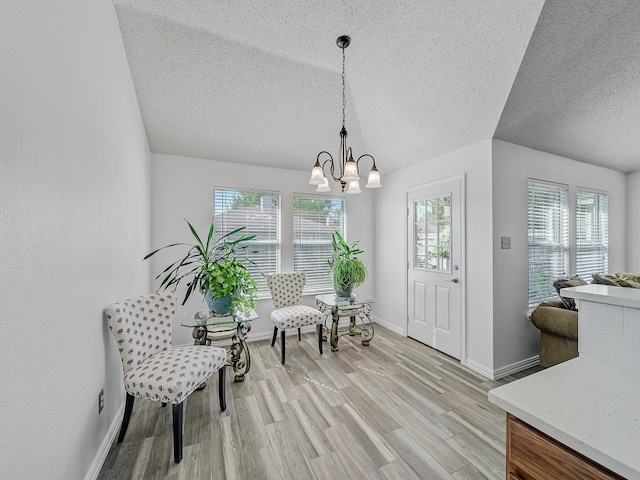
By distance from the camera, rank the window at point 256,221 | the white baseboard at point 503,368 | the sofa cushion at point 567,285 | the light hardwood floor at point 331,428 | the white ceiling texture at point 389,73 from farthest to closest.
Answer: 1. the window at point 256,221
2. the sofa cushion at point 567,285
3. the white baseboard at point 503,368
4. the white ceiling texture at point 389,73
5. the light hardwood floor at point 331,428

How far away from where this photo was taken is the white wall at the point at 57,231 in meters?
0.90

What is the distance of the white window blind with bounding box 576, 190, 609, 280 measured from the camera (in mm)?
3729

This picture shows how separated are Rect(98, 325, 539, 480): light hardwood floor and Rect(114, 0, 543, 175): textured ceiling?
8.31ft

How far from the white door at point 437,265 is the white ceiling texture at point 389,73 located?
1.96 feet

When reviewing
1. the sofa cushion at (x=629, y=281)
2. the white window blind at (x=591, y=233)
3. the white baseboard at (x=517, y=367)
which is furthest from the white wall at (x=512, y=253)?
the white window blind at (x=591, y=233)

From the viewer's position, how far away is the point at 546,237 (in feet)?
10.6

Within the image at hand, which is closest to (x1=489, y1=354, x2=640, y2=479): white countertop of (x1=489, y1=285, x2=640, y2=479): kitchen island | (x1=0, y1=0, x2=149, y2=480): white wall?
(x1=489, y1=285, x2=640, y2=479): kitchen island

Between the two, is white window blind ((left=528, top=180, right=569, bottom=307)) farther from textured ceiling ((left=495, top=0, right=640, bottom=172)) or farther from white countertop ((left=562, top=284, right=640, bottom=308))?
white countertop ((left=562, top=284, right=640, bottom=308))

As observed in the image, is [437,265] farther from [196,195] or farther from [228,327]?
[196,195]

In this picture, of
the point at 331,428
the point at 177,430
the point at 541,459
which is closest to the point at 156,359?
the point at 177,430

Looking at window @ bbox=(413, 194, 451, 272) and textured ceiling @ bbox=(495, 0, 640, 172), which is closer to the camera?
textured ceiling @ bbox=(495, 0, 640, 172)

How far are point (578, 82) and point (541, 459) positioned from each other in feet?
9.69

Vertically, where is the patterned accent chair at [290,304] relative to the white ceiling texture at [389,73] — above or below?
below

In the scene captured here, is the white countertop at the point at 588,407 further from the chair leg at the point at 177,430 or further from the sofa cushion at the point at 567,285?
the sofa cushion at the point at 567,285
